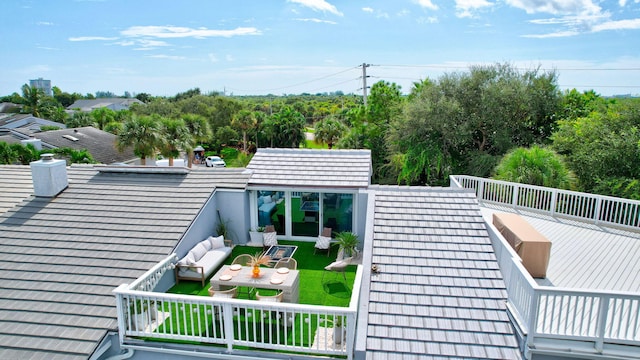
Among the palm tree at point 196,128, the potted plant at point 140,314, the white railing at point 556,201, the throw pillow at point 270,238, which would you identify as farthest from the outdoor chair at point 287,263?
the palm tree at point 196,128

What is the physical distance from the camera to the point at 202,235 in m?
10.3

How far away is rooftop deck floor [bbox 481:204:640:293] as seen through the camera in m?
7.11

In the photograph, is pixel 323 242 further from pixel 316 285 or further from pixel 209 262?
pixel 209 262

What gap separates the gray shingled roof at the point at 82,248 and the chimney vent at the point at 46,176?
0.24 m

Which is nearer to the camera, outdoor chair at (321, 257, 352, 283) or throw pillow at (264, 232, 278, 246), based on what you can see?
outdoor chair at (321, 257, 352, 283)

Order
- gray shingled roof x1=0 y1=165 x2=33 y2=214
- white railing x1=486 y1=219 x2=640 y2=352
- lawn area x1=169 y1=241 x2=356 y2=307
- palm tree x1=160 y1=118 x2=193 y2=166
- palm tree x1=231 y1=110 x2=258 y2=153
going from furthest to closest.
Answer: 1. palm tree x1=231 y1=110 x2=258 y2=153
2. palm tree x1=160 y1=118 x2=193 y2=166
3. gray shingled roof x1=0 y1=165 x2=33 y2=214
4. lawn area x1=169 y1=241 x2=356 y2=307
5. white railing x1=486 y1=219 x2=640 y2=352

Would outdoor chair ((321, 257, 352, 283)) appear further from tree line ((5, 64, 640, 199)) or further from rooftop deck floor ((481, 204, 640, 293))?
tree line ((5, 64, 640, 199))

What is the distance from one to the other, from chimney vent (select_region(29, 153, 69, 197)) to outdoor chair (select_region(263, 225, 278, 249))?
6.31 m

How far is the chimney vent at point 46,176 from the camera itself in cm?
1062

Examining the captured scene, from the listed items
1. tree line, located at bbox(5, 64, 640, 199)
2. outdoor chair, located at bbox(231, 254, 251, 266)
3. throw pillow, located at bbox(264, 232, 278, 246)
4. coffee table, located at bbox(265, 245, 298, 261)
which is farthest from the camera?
tree line, located at bbox(5, 64, 640, 199)

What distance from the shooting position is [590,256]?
26.8 feet

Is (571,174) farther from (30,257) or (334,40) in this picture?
(334,40)

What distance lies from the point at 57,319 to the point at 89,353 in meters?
1.33

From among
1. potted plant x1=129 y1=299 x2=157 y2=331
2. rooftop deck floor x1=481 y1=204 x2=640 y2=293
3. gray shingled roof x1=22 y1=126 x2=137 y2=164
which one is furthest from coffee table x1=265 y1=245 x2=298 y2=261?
gray shingled roof x1=22 y1=126 x2=137 y2=164
